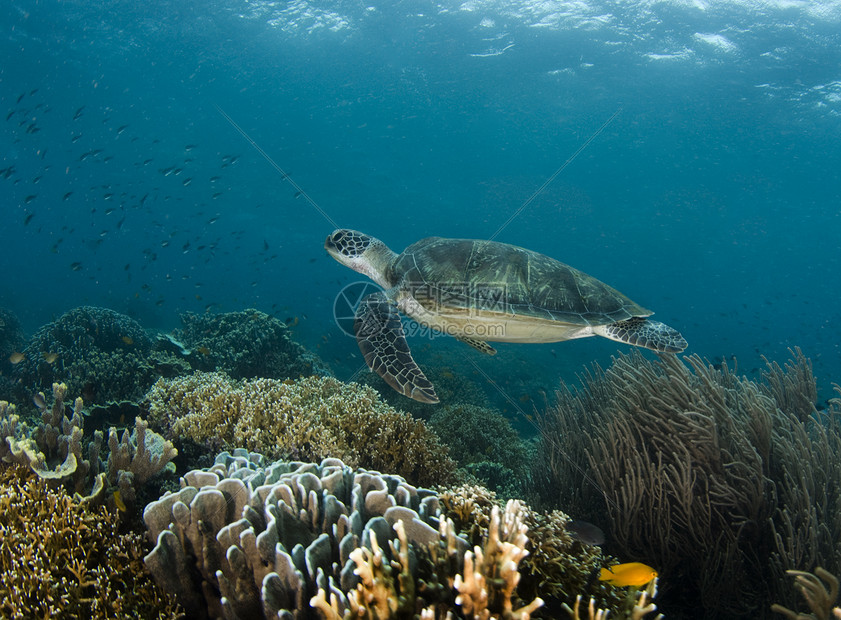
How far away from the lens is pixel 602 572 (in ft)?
7.11

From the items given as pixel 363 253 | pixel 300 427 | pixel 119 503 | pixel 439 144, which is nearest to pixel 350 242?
pixel 363 253

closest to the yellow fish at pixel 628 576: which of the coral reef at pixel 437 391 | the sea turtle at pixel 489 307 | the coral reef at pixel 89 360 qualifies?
the sea turtle at pixel 489 307

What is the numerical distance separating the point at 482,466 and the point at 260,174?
51833mm

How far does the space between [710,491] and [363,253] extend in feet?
18.0

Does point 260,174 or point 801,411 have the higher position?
point 801,411

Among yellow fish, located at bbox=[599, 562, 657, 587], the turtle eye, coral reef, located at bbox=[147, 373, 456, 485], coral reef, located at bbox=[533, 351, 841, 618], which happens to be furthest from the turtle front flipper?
yellow fish, located at bbox=[599, 562, 657, 587]

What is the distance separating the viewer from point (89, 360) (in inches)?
285

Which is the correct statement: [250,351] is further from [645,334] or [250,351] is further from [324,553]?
[645,334]

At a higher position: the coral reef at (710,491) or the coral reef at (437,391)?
the coral reef at (710,491)

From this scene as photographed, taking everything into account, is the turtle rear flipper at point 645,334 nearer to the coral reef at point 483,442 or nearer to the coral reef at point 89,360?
the coral reef at point 483,442

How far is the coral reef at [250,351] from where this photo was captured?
8.43m

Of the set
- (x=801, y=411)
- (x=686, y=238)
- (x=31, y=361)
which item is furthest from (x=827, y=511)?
(x=686, y=238)

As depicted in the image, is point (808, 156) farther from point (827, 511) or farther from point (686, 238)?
point (827, 511)

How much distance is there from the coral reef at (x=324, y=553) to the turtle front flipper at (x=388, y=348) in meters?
1.81
